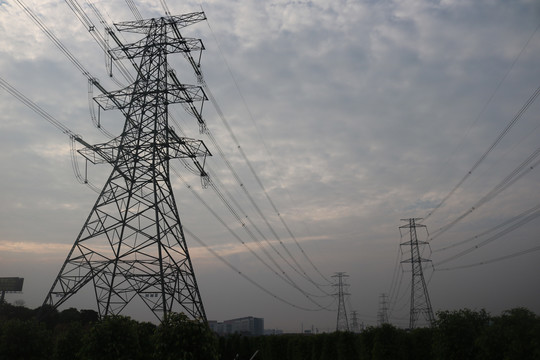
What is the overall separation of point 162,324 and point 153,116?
66.1ft

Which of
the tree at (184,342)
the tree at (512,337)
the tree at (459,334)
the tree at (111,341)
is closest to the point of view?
the tree at (184,342)

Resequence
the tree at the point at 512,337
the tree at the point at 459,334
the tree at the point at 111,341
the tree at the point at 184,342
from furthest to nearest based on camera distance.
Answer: the tree at the point at 459,334 < the tree at the point at 512,337 < the tree at the point at 111,341 < the tree at the point at 184,342

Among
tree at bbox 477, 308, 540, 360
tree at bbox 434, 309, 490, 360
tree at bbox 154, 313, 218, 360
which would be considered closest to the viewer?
tree at bbox 154, 313, 218, 360

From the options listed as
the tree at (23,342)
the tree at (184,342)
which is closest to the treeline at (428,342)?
the tree at (184,342)

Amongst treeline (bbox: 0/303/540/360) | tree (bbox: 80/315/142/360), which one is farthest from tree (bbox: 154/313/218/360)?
tree (bbox: 80/315/142/360)

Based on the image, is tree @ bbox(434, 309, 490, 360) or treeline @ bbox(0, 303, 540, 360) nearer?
treeline @ bbox(0, 303, 540, 360)

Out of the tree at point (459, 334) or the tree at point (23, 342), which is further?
the tree at point (459, 334)

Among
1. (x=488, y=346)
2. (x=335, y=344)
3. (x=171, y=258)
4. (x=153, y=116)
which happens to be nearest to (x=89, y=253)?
(x=171, y=258)

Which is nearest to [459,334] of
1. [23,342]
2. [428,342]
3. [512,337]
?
[512,337]

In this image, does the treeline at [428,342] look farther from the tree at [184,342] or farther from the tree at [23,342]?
the tree at [23,342]

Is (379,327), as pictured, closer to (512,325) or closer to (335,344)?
(335,344)

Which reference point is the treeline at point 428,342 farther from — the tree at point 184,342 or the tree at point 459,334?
the tree at point 184,342

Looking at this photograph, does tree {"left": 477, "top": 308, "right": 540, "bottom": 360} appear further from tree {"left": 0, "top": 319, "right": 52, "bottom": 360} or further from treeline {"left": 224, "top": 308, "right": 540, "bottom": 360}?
tree {"left": 0, "top": 319, "right": 52, "bottom": 360}

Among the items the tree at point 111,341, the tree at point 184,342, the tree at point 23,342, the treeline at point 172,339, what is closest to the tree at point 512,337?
the treeline at point 172,339
